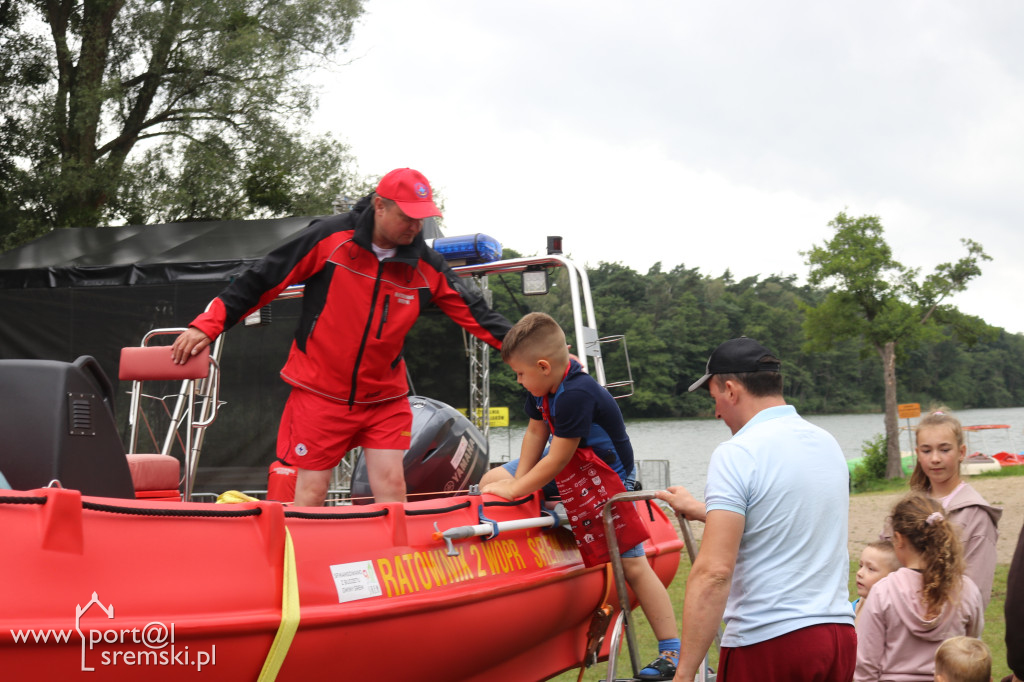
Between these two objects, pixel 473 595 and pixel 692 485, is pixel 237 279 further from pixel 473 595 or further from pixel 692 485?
pixel 692 485

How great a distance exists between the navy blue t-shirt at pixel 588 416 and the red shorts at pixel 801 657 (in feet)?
3.55

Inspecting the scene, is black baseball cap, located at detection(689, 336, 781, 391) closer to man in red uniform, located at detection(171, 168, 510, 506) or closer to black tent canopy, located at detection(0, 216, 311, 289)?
man in red uniform, located at detection(171, 168, 510, 506)

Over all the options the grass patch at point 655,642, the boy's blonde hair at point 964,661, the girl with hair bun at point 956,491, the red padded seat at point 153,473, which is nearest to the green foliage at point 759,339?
the grass patch at point 655,642

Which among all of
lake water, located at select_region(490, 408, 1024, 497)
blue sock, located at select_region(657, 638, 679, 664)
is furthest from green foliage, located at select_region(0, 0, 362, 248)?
blue sock, located at select_region(657, 638, 679, 664)

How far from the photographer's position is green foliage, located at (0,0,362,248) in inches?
610

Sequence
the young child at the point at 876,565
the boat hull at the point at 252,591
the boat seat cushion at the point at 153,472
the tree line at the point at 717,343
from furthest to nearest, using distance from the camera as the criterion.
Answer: the tree line at the point at 717,343
the boat seat cushion at the point at 153,472
the young child at the point at 876,565
the boat hull at the point at 252,591

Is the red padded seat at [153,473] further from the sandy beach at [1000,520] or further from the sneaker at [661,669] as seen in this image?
the sandy beach at [1000,520]

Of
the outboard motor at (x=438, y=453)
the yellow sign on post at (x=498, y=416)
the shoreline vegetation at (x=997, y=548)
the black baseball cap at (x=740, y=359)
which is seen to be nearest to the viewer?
the black baseball cap at (x=740, y=359)

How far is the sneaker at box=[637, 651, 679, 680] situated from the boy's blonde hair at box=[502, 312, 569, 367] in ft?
3.33

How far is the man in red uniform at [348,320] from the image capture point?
10.8 ft

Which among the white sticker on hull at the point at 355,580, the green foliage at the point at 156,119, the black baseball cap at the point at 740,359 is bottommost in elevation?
the white sticker on hull at the point at 355,580

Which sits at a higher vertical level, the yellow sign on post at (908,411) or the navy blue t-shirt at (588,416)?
the navy blue t-shirt at (588,416)

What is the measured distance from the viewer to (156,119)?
16656 mm

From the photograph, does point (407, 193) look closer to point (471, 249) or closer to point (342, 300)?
point (342, 300)
